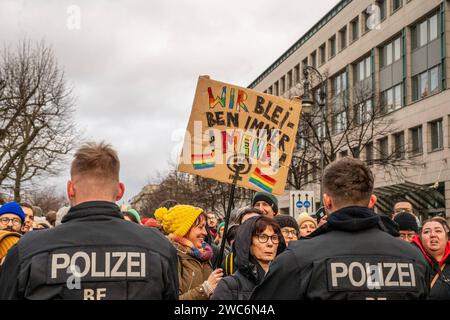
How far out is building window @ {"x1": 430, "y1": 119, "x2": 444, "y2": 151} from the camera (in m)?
33.2

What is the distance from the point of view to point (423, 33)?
35.7 metres

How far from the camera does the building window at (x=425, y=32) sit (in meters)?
34.3

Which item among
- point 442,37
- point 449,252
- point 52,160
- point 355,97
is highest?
point 442,37

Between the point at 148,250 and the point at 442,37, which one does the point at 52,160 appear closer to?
the point at 442,37

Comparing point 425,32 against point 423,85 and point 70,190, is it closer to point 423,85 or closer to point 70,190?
point 423,85

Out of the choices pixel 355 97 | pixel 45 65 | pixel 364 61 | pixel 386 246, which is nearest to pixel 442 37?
pixel 355 97

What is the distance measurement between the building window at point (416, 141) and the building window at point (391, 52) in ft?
16.0

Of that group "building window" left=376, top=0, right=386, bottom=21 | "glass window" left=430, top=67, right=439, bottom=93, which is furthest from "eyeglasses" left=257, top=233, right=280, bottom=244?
"building window" left=376, top=0, right=386, bottom=21

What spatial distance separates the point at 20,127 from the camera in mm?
31562

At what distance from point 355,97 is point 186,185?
2224 cm

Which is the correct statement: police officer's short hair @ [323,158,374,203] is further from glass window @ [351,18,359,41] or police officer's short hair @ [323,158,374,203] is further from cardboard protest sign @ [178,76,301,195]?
glass window @ [351,18,359,41]

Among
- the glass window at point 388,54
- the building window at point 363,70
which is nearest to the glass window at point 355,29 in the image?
the building window at point 363,70

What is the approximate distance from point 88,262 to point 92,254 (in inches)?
1.7

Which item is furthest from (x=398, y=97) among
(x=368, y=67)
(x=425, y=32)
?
(x=368, y=67)
